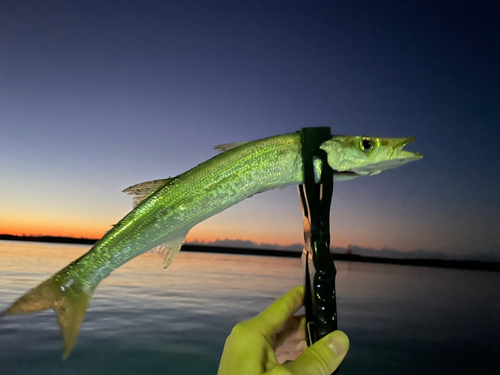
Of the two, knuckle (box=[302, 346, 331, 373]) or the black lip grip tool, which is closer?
knuckle (box=[302, 346, 331, 373])

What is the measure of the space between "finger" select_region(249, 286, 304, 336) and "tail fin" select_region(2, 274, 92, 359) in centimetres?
129

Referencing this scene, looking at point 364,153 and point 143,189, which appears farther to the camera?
point 143,189

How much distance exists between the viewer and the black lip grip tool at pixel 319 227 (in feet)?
6.77

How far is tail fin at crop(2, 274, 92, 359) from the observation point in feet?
7.47

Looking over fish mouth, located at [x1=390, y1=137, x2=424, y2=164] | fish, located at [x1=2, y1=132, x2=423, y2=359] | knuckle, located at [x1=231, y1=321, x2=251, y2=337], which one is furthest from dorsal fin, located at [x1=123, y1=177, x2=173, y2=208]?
fish mouth, located at [x1=390, y1=137, x2=424, y2=164]

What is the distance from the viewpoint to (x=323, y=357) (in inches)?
77.3

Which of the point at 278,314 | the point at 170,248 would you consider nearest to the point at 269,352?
the point at 278,314

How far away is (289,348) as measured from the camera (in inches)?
122

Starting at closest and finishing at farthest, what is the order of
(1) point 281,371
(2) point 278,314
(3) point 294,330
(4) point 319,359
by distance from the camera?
(1) point 281,371
(4) point 319,359
(2) point 278,314
(3) point 294,330

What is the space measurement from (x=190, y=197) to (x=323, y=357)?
137 centimetres

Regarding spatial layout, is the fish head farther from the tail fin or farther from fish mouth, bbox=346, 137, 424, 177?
the tail fin

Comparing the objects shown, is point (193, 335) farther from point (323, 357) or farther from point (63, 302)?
point (323, 357)

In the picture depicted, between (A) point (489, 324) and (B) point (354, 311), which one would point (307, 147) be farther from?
(A) point (489, 324)

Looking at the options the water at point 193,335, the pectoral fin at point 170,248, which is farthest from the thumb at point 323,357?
the water at point 193,335
